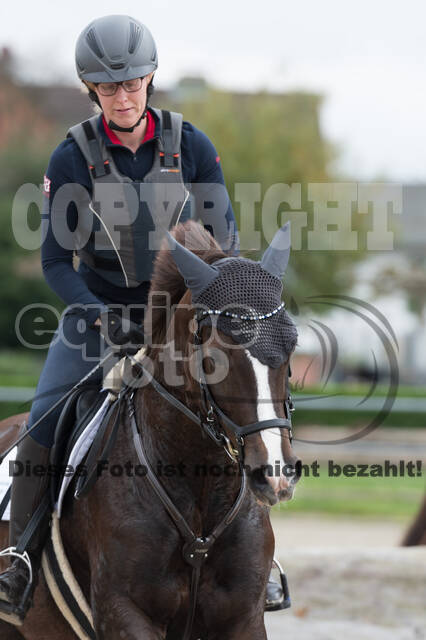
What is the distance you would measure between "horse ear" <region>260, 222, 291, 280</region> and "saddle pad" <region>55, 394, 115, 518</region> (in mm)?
1054

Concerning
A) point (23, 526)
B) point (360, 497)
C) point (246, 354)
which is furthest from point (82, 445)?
point (360, 497)

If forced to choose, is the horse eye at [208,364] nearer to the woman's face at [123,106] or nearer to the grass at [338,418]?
the woman's face at [123,106]

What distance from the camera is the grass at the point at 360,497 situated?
13.5 meters

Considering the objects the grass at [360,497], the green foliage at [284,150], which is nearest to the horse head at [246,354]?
the grass at [360,497]

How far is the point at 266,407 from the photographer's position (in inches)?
123

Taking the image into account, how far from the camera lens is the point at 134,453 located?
3.81m

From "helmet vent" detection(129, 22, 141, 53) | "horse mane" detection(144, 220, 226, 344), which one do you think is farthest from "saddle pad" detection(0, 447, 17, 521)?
"helmet vent" detection(129, 22, 141, 53)

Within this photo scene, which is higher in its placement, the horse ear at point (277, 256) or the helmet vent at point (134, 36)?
the helmet vent at point (134, 36)

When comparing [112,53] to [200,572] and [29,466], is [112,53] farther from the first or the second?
[200,572]

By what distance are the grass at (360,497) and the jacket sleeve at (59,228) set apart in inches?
342

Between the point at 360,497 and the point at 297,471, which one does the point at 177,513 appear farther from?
the point at 360,497

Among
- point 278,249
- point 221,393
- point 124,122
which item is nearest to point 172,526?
point 221,393

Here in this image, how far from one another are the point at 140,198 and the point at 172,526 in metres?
1.48

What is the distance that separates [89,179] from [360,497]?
37.4ft
